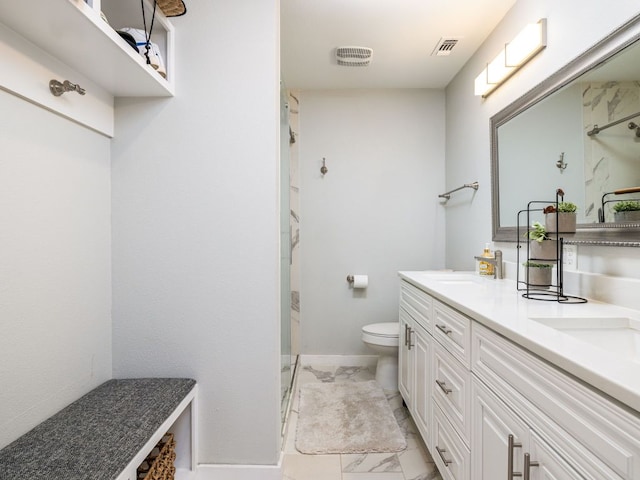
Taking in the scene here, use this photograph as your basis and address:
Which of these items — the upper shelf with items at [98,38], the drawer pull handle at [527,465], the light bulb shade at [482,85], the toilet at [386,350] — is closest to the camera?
the drawer pull handle at [527,465]

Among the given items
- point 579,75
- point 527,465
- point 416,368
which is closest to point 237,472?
point 416,368

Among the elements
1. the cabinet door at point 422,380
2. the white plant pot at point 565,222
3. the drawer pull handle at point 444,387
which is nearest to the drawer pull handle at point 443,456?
the cabinet door at point 422,380

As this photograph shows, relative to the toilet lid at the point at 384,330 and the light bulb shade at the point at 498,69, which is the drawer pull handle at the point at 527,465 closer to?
the toilet lid at the point at 384,330

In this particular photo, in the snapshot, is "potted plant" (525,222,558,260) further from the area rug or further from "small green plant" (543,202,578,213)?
the area rug

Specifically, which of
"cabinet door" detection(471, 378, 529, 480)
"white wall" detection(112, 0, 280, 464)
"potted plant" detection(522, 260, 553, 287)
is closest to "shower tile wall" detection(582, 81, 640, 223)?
"potted plant" detection(522, 260, 553, 287)

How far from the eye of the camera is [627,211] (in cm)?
119

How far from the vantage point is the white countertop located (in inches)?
24.0

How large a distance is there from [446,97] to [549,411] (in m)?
2.69

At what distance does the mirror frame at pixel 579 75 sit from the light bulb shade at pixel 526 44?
0.17m

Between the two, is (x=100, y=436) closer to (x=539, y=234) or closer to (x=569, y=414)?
(x=569, y=414)

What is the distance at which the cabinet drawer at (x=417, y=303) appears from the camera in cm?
167

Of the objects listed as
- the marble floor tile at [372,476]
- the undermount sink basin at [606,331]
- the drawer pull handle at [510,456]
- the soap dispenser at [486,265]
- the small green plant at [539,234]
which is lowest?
Result: the marble floor tile at [372,476]

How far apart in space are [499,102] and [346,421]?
2093 mm

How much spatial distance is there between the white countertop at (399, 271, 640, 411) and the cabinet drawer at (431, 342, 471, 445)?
231 mm
